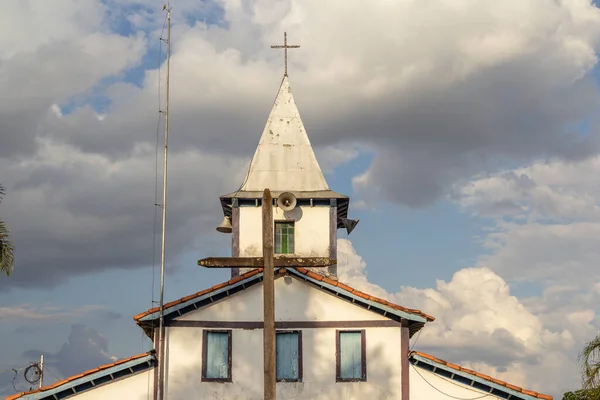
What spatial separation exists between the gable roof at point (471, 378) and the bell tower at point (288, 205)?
622cm

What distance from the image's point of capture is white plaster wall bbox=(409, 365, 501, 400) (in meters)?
29.2

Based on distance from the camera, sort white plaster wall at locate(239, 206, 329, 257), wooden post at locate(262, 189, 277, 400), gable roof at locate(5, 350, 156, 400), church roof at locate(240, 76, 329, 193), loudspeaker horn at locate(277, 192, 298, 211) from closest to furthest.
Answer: wooden post at locate(262, 189, 277, 400) < gable roof at locate(5, 350, 156, 400) < loudspeaker horn at locate(277, 192, 298, 211) < white plaster wall at locate(239, 206, 329, 257) < church roof at locate(240, 76, 329, 193)

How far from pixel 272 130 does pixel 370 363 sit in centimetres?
1232

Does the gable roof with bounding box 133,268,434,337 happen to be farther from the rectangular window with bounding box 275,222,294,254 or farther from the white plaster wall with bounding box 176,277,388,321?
the rectangular window with bounding box 275,222,294,254

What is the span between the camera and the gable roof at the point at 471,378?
1132 inches

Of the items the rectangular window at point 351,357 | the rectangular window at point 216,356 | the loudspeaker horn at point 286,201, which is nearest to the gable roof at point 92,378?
the rectangular window at point 216,356

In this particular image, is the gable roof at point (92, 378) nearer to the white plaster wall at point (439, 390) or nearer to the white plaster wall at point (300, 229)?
the white plaster wall at point (300, 229)

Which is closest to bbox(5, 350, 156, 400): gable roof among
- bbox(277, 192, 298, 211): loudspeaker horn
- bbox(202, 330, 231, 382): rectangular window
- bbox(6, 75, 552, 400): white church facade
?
bbox(6, 75, 552, 400): white church facade

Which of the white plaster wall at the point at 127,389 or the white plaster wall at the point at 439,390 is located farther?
the white plaster wall at the point at 439,390

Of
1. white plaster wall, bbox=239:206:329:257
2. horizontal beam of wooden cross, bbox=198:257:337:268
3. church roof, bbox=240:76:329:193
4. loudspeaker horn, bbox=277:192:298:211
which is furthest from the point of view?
church roof, bbox=240:76:329:193

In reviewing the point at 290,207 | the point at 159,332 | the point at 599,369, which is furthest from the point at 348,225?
the point at 599,369

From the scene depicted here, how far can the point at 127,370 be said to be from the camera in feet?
96.2

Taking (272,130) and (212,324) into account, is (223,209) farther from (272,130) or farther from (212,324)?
(212,324)

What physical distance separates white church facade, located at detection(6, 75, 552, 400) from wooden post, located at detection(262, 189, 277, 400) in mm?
8382
